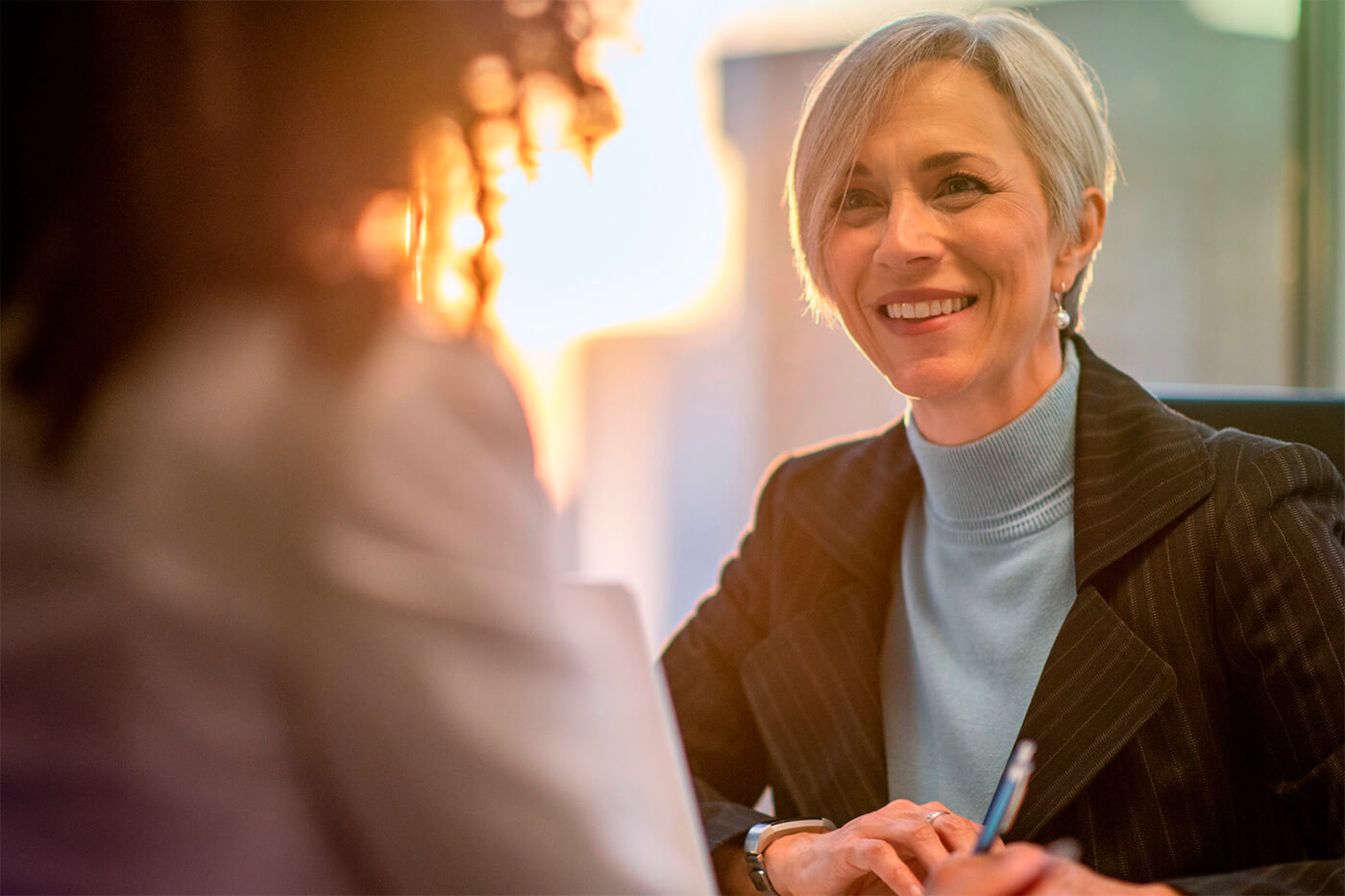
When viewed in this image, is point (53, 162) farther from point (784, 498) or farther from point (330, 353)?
point (784, 498)

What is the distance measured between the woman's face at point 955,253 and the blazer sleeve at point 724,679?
0.22m

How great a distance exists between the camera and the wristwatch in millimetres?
628

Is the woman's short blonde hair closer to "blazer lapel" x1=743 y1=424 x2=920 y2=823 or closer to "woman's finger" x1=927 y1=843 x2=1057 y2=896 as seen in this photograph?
"blazer lapel" x1=743 y1=424 x2=920 y2=823

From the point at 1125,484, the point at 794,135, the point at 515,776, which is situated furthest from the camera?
the point at 794,135

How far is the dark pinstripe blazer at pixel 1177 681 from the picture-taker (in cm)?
53

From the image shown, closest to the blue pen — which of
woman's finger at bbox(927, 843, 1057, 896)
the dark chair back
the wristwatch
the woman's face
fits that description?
woman's finger at bbox(927, 843, 1057, 896)

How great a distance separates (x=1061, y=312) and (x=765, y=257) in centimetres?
65

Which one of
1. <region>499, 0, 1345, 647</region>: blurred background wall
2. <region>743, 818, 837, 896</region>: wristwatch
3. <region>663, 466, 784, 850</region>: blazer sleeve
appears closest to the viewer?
<region>743, 818, 837, 896</region>: wristwatch

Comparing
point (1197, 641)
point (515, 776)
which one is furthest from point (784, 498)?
point (515, 776)

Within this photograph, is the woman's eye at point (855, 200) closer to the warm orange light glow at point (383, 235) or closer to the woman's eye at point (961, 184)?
the woman's eye at point (961, 184)

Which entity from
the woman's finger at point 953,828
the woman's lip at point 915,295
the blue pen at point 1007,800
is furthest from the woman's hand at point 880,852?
the woman's lip at point 915,295

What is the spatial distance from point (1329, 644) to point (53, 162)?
682 millimetres

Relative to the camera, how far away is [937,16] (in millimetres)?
679

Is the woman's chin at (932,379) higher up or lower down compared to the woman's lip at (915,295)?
lower down
